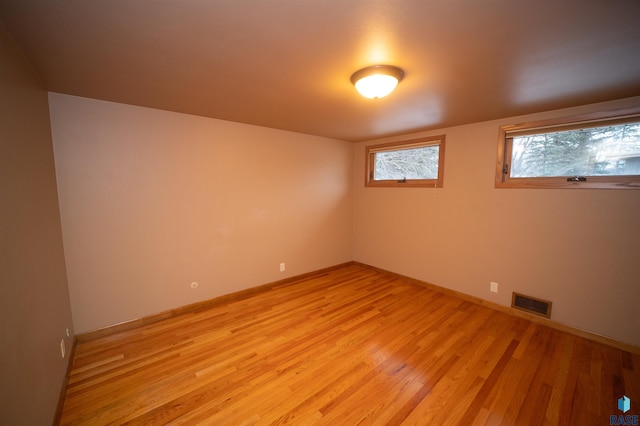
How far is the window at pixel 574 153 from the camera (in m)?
2.21

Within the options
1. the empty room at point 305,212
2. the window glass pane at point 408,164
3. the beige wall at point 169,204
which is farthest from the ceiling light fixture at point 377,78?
the window glass pane at point 408,164

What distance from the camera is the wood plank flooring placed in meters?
1.61

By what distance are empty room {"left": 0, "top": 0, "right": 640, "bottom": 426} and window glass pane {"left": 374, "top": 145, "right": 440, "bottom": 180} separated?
1.7 inches

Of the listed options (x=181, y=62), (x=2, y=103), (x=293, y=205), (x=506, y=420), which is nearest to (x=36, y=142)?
(x=2, y=103)

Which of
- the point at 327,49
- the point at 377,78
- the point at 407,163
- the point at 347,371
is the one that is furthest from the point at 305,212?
the point at 327,49

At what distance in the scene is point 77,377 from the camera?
190 cm

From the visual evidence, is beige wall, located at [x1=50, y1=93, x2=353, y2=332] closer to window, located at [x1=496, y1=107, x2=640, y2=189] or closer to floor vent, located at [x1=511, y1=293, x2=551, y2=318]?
window, located at [x1=496, y1=107, x2=640, y2=189]

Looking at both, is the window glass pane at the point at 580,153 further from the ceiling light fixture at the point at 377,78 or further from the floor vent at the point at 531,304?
the ceiling light fixture at the point at 377,78

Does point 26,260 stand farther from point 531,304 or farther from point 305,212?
point 531,304

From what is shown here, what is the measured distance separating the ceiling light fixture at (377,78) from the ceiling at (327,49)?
5cm

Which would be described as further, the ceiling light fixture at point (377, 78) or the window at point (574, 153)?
the window at point (574, 153)

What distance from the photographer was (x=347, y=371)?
1.99 metres

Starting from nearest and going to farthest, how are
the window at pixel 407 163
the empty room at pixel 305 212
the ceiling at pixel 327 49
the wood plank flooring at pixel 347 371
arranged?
the ceiling at pixel 327 49 < the empty room at pixel 305 212 < the wood plank flooring at pixel 347 371 < the window at pixel 407 163

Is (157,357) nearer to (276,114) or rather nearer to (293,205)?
(293,205)
